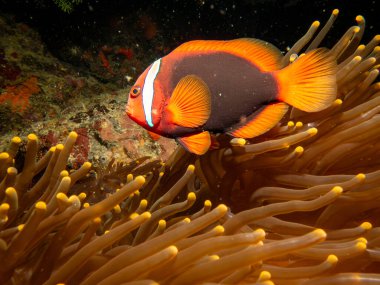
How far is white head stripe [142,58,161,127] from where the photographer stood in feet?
5.43

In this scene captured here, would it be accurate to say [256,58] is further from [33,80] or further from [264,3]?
[264,3]

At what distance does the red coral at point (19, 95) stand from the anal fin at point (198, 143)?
97.1 inches

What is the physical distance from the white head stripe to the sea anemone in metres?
0.30

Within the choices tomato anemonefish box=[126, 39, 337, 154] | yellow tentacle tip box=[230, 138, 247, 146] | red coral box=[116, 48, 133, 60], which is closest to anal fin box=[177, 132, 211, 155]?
tomato anemonefish box=[126, 39, 337, 154]

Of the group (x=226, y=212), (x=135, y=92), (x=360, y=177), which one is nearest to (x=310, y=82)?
(x=360, y=177)

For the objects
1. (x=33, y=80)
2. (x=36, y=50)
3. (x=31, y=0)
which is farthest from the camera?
(x=31, y=0)

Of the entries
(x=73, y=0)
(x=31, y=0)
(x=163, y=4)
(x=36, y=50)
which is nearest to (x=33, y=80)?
(x=36, y=50)

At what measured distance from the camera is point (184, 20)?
5902mm

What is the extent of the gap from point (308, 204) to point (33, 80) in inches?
127

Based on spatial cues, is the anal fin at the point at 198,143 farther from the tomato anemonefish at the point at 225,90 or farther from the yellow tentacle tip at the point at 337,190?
the yellow tentacle tip at the point at 337,190

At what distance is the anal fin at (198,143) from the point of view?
1631 millimetres

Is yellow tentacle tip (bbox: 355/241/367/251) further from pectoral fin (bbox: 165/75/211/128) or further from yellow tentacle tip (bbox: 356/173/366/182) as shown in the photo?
pectoral fin (bbox: 165/75/211/128)

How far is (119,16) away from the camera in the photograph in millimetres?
5594

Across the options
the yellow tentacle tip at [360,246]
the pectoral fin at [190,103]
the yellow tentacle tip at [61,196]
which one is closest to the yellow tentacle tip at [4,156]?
the yellow tentacle tip at [61,196]
